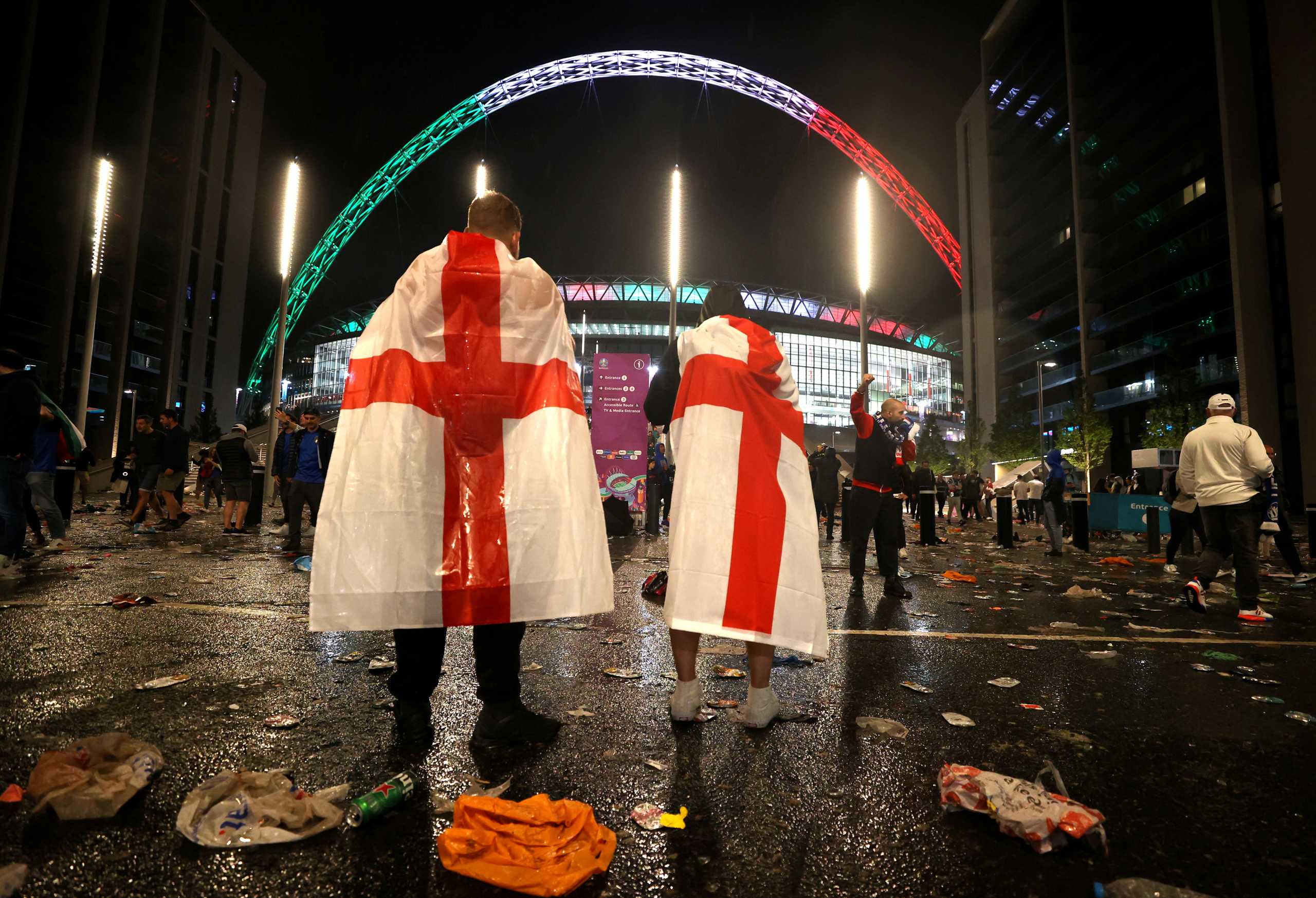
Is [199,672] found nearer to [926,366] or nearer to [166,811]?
[166,811]

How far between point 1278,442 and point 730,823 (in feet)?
161

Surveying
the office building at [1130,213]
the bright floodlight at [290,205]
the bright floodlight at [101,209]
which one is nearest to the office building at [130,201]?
the bright floodlight at [101,209]

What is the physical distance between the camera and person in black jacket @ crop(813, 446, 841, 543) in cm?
1479

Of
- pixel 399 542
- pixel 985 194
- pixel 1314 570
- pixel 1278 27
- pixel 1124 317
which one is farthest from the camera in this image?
pixel 985 194

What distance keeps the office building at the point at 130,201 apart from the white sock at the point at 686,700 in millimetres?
57274

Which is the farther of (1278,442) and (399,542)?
(1278,442)

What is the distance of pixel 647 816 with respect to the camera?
1.80 meters

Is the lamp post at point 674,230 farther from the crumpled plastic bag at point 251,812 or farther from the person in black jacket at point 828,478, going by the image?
the crumpled plastic bag at point 251,812

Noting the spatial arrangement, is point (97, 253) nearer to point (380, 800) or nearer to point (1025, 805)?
point (380, 800)

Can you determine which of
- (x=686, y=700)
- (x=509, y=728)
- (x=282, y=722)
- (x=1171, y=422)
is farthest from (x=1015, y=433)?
(x=282, y=722)

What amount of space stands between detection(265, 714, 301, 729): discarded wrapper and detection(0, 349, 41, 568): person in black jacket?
5.14 m

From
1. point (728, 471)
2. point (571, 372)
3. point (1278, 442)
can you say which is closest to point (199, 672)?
point (571, 372)

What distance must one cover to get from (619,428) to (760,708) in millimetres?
14021

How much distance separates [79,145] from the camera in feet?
170
